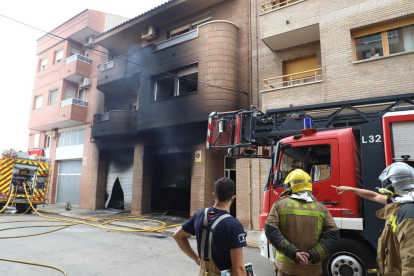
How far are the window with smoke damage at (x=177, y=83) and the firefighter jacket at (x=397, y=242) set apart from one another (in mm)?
10224

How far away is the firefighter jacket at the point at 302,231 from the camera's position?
2.63 m

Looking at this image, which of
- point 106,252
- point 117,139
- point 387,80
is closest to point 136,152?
point 117,139

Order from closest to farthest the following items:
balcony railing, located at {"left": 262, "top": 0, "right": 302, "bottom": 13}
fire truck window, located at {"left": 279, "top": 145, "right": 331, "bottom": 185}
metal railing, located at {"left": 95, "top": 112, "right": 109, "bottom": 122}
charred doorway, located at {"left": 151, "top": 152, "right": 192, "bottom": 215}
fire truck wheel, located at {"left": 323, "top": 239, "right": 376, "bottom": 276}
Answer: fire truck wheel, located at {"left": 323, "top": 239, "right": 376, "bottom": 276} < fire truck window, located at {"left": 279, "top": 145, "right": 331, "bottom": 185} < balcony railing, located at {"left": 262, "top": 0, "right": 302, "bottom": 13} < charred doorway, located at {"left": 151, "top": 152, "right": 192, "bottom": 215} < metal railing, located at {"left": 95, "top": 112, "right": 109, "bottom": 122}

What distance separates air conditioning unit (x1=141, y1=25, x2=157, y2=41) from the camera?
1413 centimetres

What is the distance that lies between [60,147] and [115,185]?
627 centimetres

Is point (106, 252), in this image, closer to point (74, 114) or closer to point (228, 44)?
point (228, 44)

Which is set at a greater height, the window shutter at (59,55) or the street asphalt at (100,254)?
the window shutter at (59,55)

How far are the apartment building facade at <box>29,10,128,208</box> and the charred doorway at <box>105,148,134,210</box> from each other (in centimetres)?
120

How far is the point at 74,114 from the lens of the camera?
17.0 meters

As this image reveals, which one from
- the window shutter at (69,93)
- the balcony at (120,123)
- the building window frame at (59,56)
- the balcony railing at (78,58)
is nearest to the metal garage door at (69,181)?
the window shutter at (69,93)

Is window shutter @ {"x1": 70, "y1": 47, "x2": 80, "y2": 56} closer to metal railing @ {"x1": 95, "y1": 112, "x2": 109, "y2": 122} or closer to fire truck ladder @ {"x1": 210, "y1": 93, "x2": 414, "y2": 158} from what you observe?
metal railing @ {"x1": 95, "y1": 112, "x2": 109, "y2": 122}

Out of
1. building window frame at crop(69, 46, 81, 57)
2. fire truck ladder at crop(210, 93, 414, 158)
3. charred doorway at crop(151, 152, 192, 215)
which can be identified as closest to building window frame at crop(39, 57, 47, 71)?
building window frame at crop(69, 46, 81, 57)

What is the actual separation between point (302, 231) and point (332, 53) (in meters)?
7.73

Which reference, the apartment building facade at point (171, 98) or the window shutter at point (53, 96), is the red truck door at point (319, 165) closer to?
the apartment building facade at point (171, 98)
